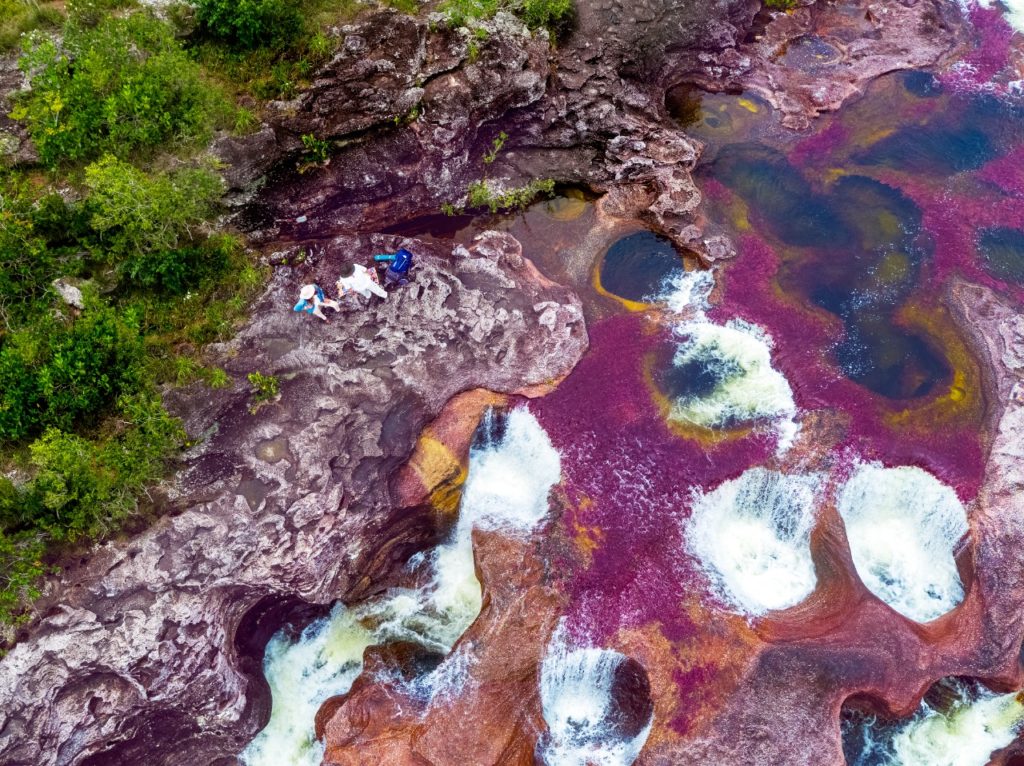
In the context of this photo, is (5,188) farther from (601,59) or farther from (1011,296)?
(1011,296)

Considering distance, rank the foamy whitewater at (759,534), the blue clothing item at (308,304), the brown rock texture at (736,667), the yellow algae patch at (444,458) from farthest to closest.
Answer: the blue clothing item at (308,304) → the yellow algae patch at (444,458) → the foamy whitewater at (759,534) → the brown rock texture at (736,667)

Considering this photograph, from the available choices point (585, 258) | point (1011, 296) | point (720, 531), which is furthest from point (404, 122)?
point (1011, 296)

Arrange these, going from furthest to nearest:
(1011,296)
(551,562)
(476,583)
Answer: (1011,296), (476,583), (551,562)

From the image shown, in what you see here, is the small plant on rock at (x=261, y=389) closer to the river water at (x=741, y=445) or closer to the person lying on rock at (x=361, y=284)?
the person lying on rock at (x=361, y=284)

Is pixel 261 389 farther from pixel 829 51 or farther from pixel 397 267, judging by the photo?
pixel 829 51

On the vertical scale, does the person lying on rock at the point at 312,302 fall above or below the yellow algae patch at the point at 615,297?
above

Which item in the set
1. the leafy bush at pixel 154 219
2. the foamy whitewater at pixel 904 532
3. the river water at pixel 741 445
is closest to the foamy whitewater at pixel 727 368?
the river water at pixel 741 445

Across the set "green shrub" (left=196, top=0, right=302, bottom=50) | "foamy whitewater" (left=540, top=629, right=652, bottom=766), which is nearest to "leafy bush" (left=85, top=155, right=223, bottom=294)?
"green shrub" (left=196, top=0, right=302, bottom=50)

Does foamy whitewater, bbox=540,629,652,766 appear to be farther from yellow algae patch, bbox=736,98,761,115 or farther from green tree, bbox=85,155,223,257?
yellow algae patch, bbox=736,98,761,115
